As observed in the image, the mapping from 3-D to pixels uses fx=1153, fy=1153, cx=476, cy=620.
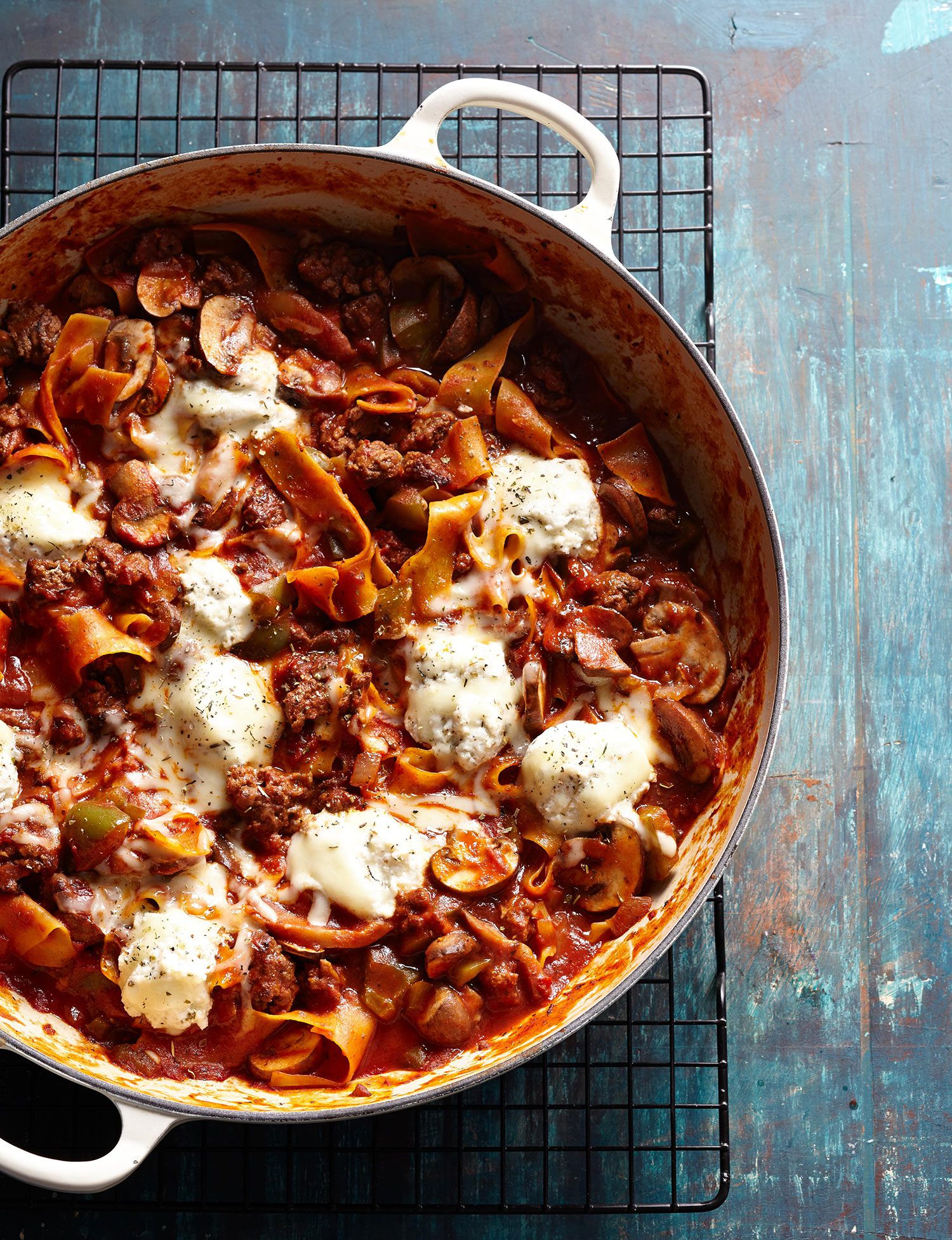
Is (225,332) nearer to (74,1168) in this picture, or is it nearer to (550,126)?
(550,126)

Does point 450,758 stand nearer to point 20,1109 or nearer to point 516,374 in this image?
point 516,374

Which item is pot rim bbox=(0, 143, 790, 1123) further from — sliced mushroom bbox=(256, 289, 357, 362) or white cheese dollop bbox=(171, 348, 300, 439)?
white cheese dollop bbox=(171, 348, 300, 439)

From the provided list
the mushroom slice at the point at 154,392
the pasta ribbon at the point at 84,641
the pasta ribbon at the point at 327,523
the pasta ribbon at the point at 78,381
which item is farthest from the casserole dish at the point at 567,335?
the pasta ribbon at the point at 84,641

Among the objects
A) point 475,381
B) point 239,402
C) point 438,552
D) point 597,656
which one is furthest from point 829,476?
point 239,402

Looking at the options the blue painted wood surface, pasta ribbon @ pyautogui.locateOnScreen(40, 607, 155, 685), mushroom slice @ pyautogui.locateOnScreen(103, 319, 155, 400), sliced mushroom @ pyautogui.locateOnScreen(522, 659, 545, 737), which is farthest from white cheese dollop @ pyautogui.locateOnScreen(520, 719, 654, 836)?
mushroom slice @ pyautogui.locateOnScreen(103, 319, 155, 400)

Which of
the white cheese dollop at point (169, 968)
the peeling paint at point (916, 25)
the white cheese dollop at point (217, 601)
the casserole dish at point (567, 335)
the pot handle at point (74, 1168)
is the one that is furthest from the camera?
the peeling paint at point (916, 25)

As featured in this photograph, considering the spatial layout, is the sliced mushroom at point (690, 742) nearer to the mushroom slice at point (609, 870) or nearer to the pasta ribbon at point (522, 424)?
the mushroom slice at point (609, 870)

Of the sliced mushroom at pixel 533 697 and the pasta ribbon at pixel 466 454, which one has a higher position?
the pasta ribbon at pixel 466 454

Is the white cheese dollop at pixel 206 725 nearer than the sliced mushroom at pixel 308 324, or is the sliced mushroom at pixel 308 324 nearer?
the white cheese dollop at pixel 206 725
